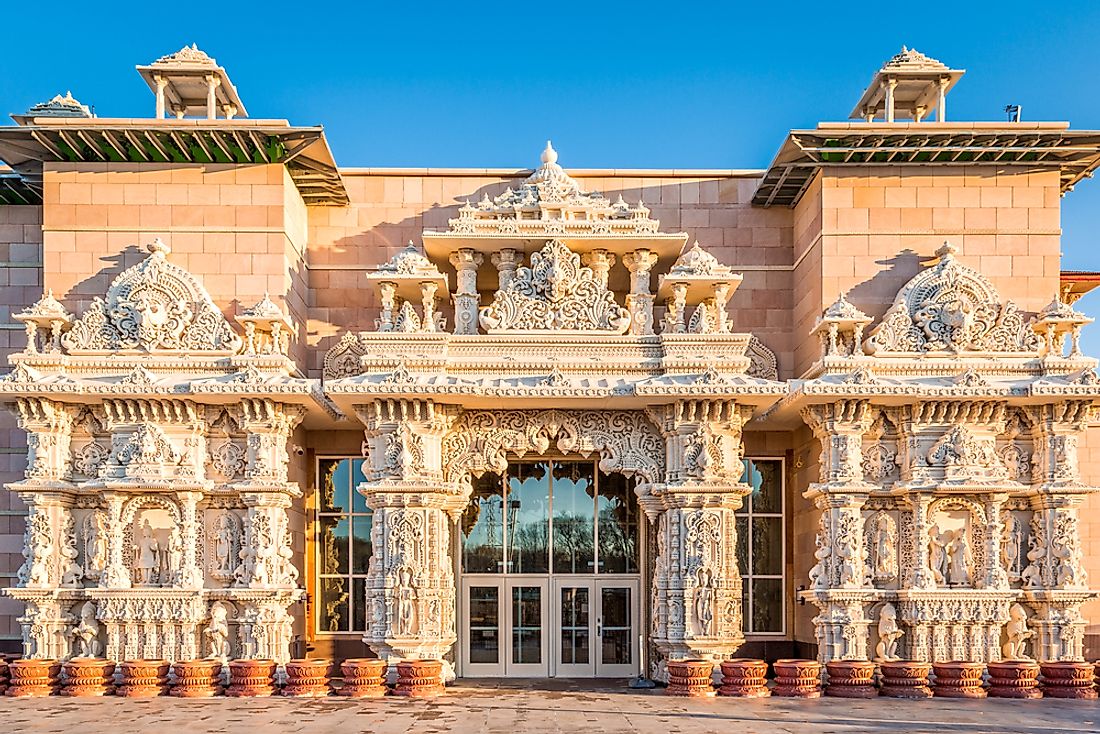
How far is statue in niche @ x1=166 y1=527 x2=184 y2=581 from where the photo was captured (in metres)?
15.4

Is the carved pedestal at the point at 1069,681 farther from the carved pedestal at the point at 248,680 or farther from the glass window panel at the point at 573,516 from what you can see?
the carved pedestal at the point at 248,680

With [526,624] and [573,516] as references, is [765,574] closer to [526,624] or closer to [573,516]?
[573,516]

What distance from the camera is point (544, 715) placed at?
13.6 m

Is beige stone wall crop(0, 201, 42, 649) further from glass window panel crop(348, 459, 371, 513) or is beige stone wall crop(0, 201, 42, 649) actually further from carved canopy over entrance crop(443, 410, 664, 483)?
carved canopy over entrance crop(443, 410, 664, 483)

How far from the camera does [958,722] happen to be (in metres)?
12.9

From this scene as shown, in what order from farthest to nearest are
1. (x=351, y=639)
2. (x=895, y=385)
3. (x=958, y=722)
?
Answer: (x=351, y=639) < (x=895, y=385) < (x=958, y=722)

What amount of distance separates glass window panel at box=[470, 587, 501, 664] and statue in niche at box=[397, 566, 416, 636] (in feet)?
8.55

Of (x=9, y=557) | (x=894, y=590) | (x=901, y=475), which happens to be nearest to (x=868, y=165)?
(x=901, y=475)

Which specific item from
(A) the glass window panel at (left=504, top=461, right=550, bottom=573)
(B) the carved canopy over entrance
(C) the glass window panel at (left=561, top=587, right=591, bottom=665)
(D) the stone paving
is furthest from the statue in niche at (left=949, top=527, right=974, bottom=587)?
(A) the glass window panel at (left=504, top=461, right=550, bottom=573)

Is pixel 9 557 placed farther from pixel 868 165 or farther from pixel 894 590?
pixel 868 165

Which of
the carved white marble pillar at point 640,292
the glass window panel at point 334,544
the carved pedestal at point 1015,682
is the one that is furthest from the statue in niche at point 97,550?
the carved pedestal at point 1015,682

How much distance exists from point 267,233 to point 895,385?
9379 mm

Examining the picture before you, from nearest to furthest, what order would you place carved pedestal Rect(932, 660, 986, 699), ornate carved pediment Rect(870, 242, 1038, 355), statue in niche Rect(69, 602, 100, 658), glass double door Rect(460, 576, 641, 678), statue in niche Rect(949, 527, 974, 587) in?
carved pedestal Rect(932, 660, 986, 699) < statue in niche Rect(69, 602, 100, 658) < statue in niche Rect(949, 527, 974, 587) < ornate carved pediment Rect(870, 242, 1038, 355) < glass double door Rect(460, 576, 641, 678)

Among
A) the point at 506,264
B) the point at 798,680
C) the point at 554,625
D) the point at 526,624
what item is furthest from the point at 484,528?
the point at 798,680
